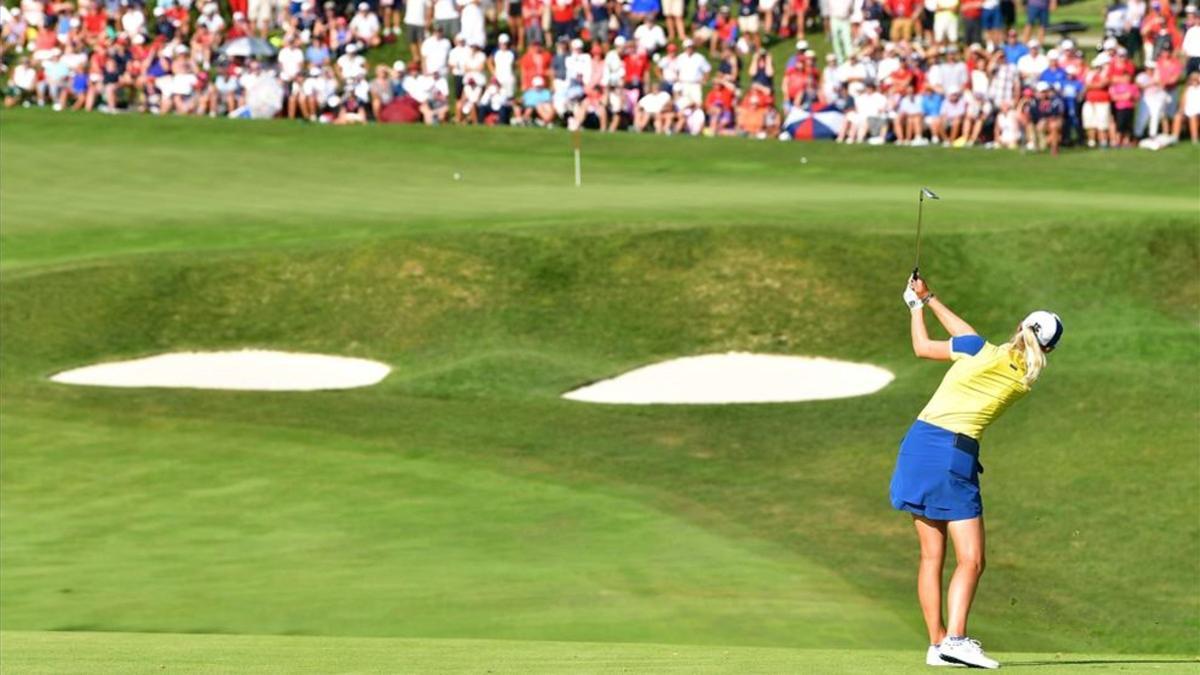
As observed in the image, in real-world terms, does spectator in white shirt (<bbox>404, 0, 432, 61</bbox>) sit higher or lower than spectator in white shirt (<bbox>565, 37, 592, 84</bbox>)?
higher

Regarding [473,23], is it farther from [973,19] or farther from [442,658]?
[442,658]

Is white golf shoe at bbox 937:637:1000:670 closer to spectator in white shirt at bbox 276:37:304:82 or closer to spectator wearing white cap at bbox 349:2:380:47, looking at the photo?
spectator in white shirt at bbox 276:37:304:82

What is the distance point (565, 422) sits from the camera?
958 inches

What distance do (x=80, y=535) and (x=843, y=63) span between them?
29.3 metres

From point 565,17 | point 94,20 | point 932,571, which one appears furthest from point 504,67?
point 932,571

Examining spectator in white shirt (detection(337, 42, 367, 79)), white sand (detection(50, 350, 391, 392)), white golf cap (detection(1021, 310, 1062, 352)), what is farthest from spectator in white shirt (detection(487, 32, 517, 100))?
white golf cap (detection(1021, 310, 1062, 352))

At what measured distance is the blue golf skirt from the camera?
12578 millimetres

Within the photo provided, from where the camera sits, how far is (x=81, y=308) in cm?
2986

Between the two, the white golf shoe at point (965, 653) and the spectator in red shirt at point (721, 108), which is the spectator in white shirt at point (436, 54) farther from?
the white golf shoe at point (965, 653)

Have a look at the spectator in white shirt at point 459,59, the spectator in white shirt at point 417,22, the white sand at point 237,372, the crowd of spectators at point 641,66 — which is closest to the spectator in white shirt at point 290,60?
the crowd of spectators at point 641,66

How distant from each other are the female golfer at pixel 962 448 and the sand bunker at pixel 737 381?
12685 millimetres

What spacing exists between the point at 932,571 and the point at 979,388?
1235mm

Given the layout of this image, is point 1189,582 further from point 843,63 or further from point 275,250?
point 843,63

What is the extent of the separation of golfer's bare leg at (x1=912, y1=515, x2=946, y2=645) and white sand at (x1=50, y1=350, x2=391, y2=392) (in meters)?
14.7
